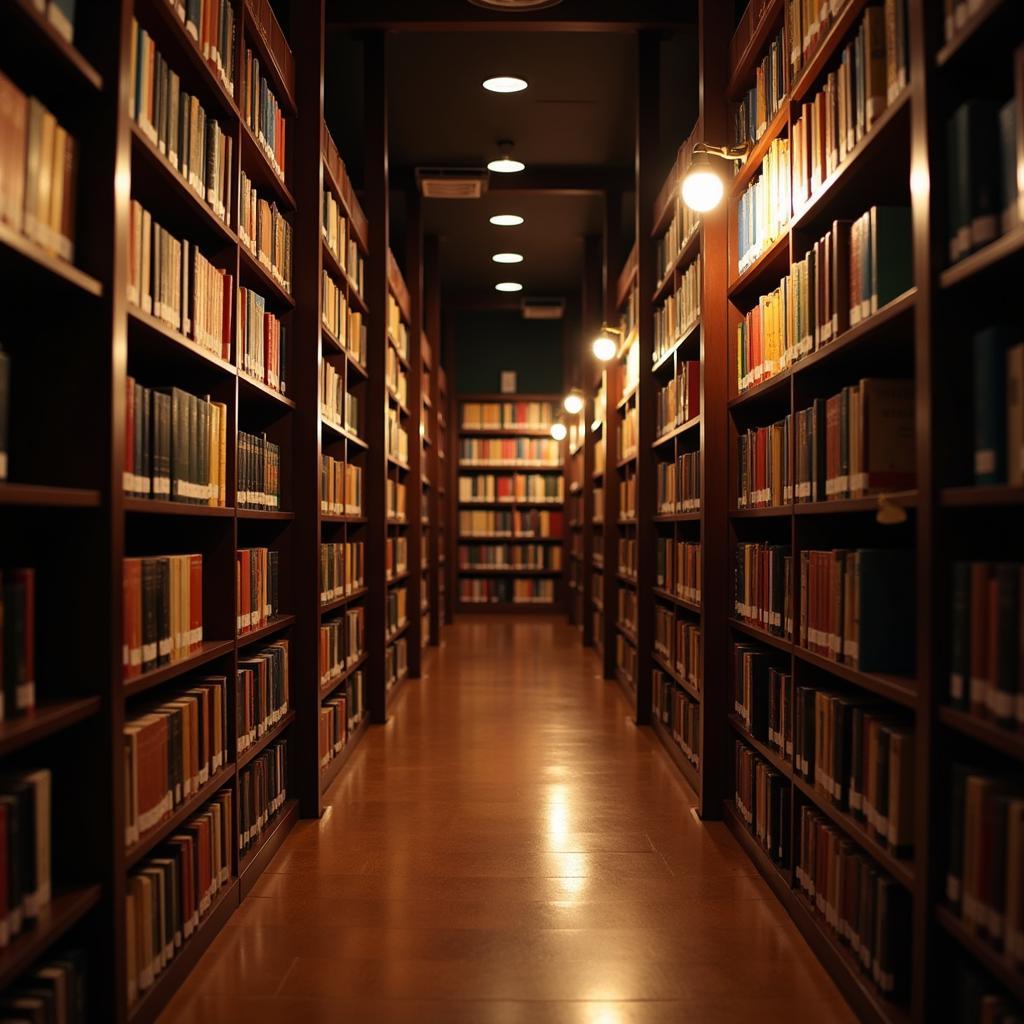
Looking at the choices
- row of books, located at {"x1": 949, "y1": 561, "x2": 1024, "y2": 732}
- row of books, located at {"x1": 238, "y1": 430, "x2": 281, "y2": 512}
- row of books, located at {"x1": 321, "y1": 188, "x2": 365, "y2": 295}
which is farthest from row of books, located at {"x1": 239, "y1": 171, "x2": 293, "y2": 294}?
row of books, located at {"x1": 949, "y1": 561, "x2": 1024, "y2": 732}

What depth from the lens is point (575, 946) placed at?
8.80 feet

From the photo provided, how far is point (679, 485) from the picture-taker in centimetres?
493

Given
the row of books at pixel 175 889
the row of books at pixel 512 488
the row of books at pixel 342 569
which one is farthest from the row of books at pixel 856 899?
the row of books at pixel 512 488

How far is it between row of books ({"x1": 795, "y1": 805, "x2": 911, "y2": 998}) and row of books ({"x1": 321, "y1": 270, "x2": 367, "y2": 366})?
9.15ft

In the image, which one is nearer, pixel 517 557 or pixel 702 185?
pixel 702 185

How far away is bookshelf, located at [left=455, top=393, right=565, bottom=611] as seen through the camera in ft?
41.5

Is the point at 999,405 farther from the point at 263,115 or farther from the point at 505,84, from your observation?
the point at 505,84

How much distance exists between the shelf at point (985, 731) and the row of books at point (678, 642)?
2.24 m

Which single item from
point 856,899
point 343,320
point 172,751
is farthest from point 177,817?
point 343,320

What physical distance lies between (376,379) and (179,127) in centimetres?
310

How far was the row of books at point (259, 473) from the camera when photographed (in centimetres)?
327

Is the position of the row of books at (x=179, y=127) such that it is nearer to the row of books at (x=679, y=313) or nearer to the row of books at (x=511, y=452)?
the row of books at (x=679, y=313)

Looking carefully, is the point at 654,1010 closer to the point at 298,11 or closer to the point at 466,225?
the point at 298,11

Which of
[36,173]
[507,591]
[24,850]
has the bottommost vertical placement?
[507,591]
